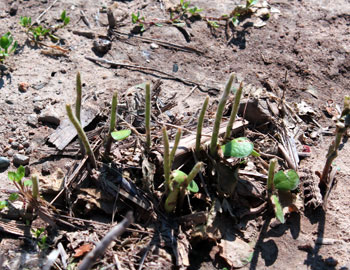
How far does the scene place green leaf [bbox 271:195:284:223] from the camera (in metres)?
2.40

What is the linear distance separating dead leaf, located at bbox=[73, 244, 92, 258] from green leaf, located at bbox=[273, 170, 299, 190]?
1237 mm

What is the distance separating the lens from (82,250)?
7.76 ft

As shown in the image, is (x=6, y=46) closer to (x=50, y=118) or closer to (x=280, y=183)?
(x=50, y=118)

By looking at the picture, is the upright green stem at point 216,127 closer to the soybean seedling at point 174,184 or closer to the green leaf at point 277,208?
the soybean seedling at point 174,184

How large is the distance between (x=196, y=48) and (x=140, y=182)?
183 cm

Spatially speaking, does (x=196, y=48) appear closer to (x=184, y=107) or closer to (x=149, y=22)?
(x=149, y=22)

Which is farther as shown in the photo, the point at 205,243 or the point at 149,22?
the point at 149,22

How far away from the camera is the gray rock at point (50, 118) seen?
312cm

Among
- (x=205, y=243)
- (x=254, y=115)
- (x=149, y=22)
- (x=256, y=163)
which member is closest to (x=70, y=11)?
(x=149, y=22)

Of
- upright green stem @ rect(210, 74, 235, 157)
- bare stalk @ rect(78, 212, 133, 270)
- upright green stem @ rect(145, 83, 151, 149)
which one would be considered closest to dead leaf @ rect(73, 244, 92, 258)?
upright green stem @ rect(145, 83, 151, 149)

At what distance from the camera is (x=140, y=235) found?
2463 mm

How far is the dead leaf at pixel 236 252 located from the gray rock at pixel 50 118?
159 cm

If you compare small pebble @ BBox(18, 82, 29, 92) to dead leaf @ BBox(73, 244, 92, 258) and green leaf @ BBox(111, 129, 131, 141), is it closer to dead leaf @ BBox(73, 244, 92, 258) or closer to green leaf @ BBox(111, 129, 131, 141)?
green leaf @ BBox(111, 129, 131, 141)

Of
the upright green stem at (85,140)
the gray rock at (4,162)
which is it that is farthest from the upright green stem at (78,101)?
the gray rock at (4,162)
